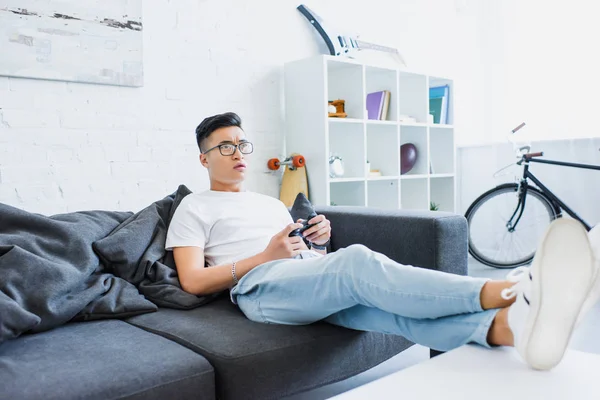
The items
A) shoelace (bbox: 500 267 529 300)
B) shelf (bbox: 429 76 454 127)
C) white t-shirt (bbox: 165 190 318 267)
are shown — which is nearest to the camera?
shoelace (bbox: 500 267 529 300)

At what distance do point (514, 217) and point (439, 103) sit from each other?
99 centimetres

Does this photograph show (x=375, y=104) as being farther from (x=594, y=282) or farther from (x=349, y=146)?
(x=594, y=282)

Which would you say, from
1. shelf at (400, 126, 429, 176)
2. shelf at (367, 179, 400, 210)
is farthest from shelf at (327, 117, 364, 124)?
shelf at (400, 126, 429, 176)

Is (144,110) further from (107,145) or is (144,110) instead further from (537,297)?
(537,297)

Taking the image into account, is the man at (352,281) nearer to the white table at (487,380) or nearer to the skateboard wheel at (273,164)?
the white table at (487,380)

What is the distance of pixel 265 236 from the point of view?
1.90 meters

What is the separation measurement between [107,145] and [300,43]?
1.40m

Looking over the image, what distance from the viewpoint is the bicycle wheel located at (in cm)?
377

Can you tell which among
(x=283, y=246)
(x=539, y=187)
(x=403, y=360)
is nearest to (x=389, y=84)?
(x=539, y=187)

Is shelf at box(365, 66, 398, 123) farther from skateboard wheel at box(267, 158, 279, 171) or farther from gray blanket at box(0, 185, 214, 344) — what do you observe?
gray blanket at box(0, 185, 214, 344)

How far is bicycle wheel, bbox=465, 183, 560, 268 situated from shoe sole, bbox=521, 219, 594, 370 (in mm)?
2772

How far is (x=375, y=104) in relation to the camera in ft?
11.6

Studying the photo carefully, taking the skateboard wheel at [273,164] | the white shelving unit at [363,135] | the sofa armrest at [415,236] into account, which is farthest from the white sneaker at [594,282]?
the skateboard wheel at [273,164]

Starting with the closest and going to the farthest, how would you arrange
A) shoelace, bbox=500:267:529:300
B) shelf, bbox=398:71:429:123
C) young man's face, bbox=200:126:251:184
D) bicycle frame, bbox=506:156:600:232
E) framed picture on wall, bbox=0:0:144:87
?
shoelace, bbox=500:267:529:300 → young man's face, bbox=200:126:251:184 → framed picture on wall, bbox=0:0:144:87 → bicycle frame, bbox=506:156:600:232 → shelf, bbox=398:71:429:123
